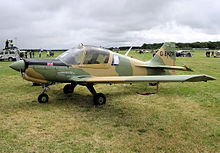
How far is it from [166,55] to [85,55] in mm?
4500

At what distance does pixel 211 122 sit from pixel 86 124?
127 inches

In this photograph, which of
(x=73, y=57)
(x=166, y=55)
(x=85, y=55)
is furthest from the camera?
(x=166, y=55)

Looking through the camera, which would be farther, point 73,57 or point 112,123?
point 73,57

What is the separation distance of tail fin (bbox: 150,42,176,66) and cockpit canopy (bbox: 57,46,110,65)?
3154mm

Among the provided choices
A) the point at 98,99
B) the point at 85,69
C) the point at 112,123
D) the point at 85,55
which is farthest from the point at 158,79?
the point at 85,55

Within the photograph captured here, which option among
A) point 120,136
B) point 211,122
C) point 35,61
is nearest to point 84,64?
point 35,61

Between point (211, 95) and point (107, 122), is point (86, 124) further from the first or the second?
point (211, 95)

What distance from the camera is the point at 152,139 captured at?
388 centimetres

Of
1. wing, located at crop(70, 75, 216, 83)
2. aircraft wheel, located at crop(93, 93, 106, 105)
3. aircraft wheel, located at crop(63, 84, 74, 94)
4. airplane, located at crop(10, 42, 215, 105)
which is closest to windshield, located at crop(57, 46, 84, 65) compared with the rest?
airplane, located at crop(10, 42, 215, 105)

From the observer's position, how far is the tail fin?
8978 mm

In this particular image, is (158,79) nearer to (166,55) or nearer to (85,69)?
(85,69)

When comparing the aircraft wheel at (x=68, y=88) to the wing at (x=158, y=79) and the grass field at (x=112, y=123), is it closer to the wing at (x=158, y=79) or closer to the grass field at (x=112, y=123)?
the grass field at (x=112, y=123)

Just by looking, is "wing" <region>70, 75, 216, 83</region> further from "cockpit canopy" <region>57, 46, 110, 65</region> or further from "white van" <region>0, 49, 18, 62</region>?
"white van" <region>0, 49, 18, 62</region>

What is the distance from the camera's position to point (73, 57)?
252 inches
